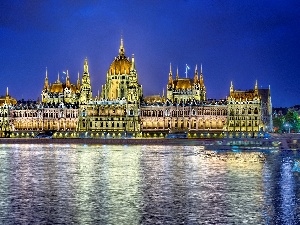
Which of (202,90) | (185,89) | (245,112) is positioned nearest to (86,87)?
(185,89)

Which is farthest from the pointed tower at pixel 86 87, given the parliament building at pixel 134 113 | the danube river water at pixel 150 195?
the danube river water at pixel 150 195

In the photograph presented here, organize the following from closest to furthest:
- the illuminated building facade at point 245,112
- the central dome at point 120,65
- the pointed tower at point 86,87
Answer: the illuminated building facade at point 245,112 < the pointed tower at point 86,87 < the central dome at point 120,65

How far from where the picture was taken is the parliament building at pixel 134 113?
166125mm

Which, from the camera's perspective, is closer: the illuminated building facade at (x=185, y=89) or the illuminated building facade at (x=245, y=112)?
the illuminated building facade at (x=245, y=112)

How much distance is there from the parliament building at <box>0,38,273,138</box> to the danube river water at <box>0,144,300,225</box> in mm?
108103

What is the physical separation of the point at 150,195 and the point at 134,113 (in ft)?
445

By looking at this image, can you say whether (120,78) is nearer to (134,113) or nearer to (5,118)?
(134,113)

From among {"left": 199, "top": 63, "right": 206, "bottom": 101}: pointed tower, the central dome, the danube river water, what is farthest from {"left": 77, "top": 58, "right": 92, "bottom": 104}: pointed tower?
the danube river water

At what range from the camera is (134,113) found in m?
171

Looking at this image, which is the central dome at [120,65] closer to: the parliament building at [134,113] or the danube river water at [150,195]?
the parliament building at [134,113]

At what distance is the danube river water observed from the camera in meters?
28.1

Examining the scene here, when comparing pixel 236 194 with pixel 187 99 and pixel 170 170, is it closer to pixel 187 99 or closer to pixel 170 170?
pixel 170 170

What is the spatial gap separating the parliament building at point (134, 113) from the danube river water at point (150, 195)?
108103 mm

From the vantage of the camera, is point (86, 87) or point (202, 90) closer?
point (86, 87)
